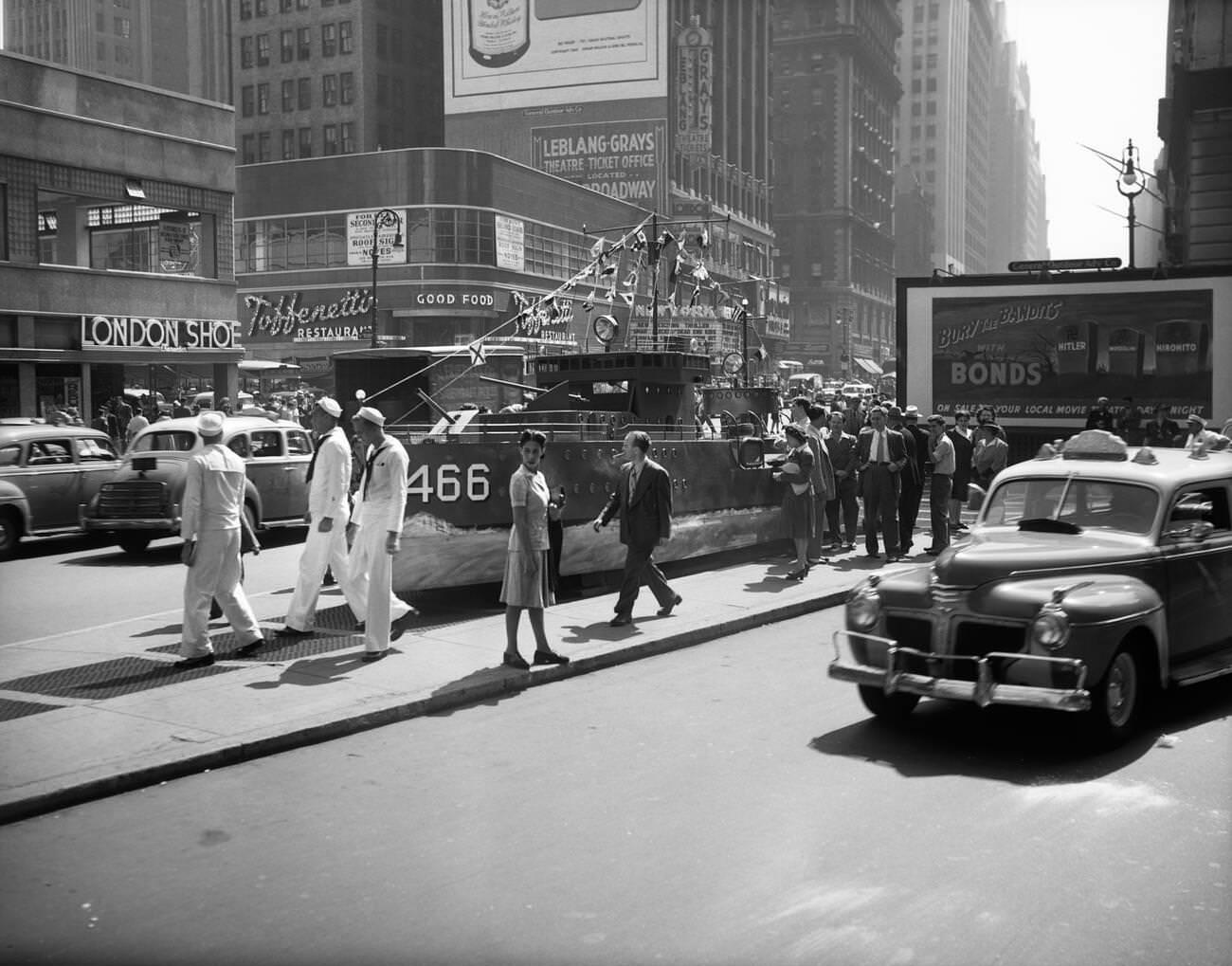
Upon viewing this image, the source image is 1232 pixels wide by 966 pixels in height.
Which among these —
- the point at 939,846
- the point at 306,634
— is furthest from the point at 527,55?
the point at 939,846

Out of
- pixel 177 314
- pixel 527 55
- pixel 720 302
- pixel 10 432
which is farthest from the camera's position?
pixel 527 55

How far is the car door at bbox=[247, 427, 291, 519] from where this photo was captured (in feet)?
57.5

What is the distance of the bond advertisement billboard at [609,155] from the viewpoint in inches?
3273

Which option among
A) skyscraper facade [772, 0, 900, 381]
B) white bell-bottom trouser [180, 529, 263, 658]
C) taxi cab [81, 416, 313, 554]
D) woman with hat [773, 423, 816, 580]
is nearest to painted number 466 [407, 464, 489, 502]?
white bell-bottom trouser [180, 529, 263, 658]

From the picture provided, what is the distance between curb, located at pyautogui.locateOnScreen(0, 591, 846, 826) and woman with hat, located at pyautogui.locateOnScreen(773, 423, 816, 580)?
88.2 inches

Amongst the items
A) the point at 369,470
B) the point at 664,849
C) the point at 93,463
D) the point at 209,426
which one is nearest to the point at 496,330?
the point at 93,463

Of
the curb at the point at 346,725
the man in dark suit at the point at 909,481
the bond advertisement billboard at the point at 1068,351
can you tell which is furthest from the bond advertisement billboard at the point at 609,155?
the curb at the point at 346,725

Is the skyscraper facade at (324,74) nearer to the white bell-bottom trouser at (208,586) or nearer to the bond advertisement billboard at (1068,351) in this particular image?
the bond advertisement billboard at (1068,351)

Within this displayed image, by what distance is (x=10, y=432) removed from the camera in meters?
17.0

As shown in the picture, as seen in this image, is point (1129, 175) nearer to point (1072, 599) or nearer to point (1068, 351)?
point (1068, 351)

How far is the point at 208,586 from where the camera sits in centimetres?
922

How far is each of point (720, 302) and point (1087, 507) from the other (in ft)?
36.4

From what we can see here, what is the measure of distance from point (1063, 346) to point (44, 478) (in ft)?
56.8

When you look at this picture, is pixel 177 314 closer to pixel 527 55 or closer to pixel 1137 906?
pixel 1137 906
